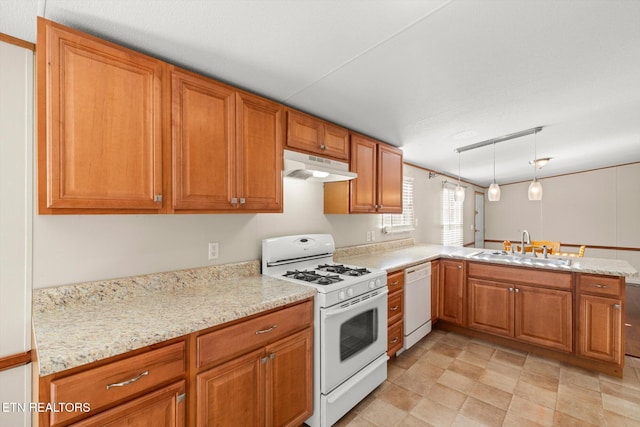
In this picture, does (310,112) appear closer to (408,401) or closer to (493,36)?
(493,36)

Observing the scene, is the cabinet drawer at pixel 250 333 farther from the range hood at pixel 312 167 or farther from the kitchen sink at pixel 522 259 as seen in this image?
the kitchen sink at pixel 522 259

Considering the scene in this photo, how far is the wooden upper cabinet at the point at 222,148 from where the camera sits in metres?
1.53

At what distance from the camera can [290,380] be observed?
5.49 ft

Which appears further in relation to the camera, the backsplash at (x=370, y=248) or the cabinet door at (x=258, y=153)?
the backsplash at (x=370, y=248)

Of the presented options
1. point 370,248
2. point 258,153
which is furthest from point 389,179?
point 258,153

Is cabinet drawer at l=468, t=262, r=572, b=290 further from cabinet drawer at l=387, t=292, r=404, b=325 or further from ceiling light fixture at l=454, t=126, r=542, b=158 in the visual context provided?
ceiling light fixture at l=454, t=126, r=542, b=158

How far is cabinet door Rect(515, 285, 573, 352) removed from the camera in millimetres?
2643

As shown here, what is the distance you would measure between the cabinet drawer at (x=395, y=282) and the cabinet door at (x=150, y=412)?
1792mm

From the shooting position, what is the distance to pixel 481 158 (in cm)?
439

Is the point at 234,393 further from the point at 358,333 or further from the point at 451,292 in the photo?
the point at 451,292

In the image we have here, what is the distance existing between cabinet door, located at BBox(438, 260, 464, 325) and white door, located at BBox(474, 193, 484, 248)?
14.6 feet

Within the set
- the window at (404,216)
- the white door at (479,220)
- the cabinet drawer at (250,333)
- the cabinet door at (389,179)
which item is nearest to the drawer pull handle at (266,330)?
the cabinet drawer at (250,333)

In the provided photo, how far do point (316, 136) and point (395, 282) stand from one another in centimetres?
149

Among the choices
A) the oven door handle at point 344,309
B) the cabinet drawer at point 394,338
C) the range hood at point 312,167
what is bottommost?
the cabinet drawer at point 394,338
